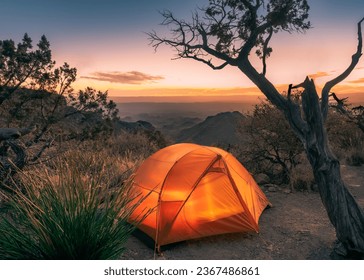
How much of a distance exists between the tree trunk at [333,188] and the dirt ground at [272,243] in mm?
702

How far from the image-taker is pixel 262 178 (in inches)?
462

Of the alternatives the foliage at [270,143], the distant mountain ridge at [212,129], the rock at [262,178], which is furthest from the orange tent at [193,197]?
the distant mountain ridge at [212,129]

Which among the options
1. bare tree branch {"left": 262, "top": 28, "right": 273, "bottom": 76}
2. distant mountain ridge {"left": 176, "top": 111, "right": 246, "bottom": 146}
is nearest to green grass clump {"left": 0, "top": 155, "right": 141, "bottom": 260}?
bare tree branch {"left": 262, "top": 28, "right": 273, "bottom": 76}

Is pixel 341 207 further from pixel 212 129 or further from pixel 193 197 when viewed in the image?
pixel 212 129

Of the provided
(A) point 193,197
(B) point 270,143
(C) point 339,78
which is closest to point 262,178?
(B) point 270,143

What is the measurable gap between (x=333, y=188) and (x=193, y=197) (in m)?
Answer: 2.73

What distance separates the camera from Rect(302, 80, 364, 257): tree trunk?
5.90m

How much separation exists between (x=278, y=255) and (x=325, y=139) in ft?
7.58

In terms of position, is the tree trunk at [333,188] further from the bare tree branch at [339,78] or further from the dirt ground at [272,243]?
the dirt ground at [272,243]

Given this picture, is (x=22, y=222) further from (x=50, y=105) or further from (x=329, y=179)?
(x=50, y=105)

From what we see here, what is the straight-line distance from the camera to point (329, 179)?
596 centimetres

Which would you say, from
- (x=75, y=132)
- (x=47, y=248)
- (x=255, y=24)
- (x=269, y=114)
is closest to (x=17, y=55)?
(x=75, y=132)

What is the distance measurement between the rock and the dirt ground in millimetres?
2251

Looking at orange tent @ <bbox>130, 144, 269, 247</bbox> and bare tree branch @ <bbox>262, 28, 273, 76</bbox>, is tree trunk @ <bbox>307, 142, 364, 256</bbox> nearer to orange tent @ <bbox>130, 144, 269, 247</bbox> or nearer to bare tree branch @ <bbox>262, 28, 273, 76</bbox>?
orange tent @ <bbox>130, 144, 269, 247</bbox>
